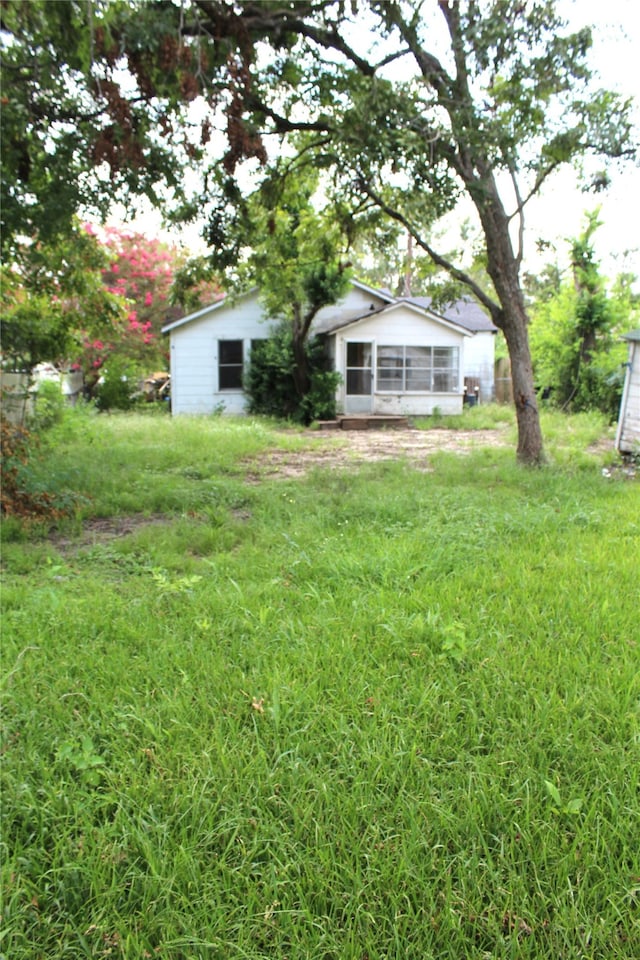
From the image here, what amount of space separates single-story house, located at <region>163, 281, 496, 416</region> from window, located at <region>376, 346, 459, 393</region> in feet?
0.10

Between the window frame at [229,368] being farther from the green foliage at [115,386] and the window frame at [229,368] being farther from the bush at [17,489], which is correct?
the bush at [17,489]

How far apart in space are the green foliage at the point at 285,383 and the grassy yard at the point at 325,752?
1382 cm

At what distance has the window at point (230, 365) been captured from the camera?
20703 millimetres

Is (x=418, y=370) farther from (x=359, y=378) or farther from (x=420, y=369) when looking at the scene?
(x=359, y=378)

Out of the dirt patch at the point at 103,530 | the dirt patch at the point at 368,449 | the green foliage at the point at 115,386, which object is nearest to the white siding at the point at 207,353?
the green foliage at the point at 115,386

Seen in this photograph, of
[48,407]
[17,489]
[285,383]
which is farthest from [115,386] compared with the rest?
[17,489]

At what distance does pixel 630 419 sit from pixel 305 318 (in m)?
10.1

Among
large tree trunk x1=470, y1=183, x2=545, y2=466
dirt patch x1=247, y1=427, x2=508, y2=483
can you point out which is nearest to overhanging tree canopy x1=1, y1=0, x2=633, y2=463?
large tree trunk x1=470, y1=183, x2=545, y2=466

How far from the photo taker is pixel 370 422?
18703mm

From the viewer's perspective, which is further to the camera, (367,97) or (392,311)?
(392,311)

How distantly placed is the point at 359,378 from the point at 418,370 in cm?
183

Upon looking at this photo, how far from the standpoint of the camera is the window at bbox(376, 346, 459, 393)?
20156 mm

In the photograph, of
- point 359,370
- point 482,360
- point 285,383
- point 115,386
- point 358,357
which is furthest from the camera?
point 482,360

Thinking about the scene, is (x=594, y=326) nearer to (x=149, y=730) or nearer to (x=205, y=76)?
(x=205, y=76)
